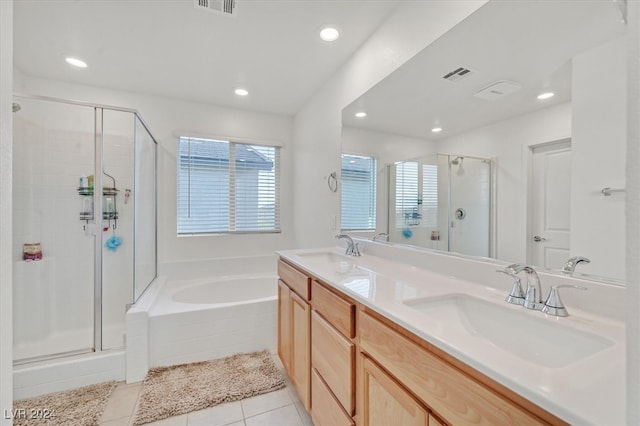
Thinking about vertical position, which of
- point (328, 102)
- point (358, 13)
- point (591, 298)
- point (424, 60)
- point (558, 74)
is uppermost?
point (358, 13)

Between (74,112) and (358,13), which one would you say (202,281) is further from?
(358,13)

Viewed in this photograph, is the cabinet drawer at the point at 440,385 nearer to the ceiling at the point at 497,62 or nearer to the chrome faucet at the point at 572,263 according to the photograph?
the chrome faucet at the point at 572,263

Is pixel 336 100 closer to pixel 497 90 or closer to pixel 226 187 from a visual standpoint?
pixel 497 90

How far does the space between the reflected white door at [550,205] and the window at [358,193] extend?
1.05 m

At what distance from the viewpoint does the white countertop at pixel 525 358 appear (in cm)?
44

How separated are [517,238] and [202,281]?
2897 mm

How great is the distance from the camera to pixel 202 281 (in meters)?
2.94

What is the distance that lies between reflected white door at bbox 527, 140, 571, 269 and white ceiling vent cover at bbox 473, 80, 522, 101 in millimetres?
281

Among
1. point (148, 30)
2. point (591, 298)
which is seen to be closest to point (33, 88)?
point (148, 30)

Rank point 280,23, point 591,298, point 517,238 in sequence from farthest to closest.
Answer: point 280,23, point 517,238, point 591,298

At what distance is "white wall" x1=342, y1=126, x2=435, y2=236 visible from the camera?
5.36 ft

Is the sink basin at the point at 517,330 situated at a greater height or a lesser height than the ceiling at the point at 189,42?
lesser

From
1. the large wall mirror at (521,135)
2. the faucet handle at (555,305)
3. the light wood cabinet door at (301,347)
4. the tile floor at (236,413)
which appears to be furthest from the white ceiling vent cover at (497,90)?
the tile floor at (236,413)

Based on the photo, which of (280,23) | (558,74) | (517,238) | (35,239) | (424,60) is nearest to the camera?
(558,74)
